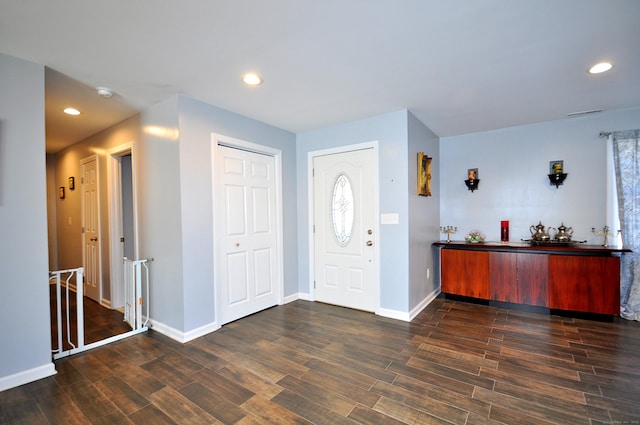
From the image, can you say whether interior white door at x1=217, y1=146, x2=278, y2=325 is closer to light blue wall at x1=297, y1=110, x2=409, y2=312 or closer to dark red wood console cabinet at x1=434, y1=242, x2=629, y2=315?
light blue wall at x1=297, y1=110, x2=409, y2=312

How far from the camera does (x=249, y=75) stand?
8.25ft

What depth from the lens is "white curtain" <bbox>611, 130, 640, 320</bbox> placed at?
336cm

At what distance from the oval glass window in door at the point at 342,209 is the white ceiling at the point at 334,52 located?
1.00 metres

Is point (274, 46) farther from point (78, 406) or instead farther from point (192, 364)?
point (78, 406)

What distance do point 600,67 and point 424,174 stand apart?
6.04 feet

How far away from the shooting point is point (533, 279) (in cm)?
361

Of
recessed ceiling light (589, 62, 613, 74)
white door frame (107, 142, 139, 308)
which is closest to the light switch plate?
recessed ceiling light (589, 62, 613, 74)

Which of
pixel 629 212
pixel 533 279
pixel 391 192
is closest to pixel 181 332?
pixel 391 192

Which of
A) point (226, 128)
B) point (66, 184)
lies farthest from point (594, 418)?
point (66, 184)

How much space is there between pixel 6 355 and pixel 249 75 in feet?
9.28

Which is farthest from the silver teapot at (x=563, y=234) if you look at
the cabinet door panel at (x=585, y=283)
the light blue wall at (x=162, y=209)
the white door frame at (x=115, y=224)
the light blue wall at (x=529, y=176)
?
the white door frame at (x=115, y=224)

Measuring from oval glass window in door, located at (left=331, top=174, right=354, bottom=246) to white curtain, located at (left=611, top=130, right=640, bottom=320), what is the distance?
10.4ft

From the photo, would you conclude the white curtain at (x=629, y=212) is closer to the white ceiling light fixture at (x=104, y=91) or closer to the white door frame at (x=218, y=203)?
the white door frame at (x=218, y=203)

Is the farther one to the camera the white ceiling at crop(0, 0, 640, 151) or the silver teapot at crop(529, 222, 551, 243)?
the silver teapot at crop(529, 222, 551, 243)
